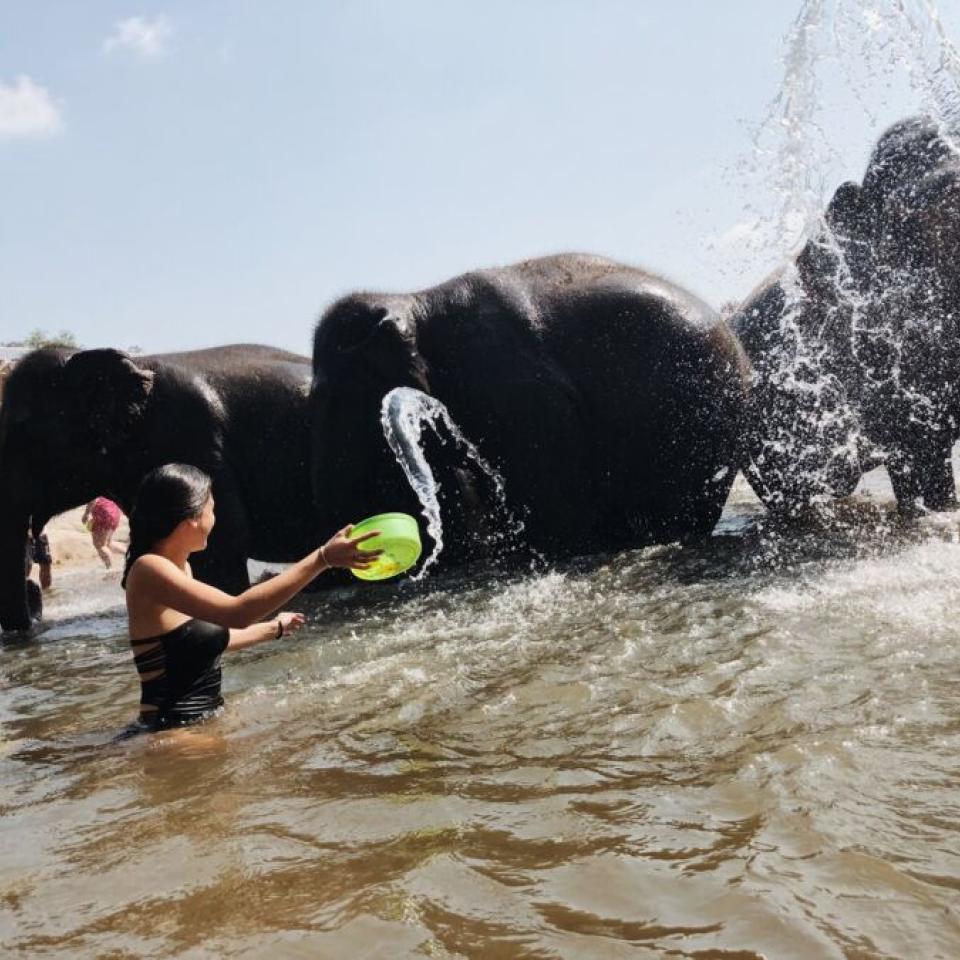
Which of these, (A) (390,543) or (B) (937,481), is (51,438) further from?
(B) (937,481)

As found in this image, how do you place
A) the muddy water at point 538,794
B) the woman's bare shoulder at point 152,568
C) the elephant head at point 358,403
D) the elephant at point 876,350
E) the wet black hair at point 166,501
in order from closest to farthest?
the muddy water at point 538,794 → the woman's bare shoulder at point 152,568 → the wet black hair at point 166,501 → the elephant head at point 358,403 → the elephant at point 876,350

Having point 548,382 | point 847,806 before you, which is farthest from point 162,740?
point 548,382

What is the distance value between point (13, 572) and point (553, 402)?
388cm

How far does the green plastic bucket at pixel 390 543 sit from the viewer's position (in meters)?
3.38

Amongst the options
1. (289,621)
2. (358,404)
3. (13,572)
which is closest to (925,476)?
(358,404)

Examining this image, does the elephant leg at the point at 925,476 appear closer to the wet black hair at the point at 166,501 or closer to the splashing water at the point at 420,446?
the splashing water at the point at 420,446

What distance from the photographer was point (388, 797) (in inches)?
109

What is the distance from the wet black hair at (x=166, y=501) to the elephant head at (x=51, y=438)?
11.9ft

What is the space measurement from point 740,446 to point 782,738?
15.8ft

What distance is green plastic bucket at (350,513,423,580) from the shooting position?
338 centimetres

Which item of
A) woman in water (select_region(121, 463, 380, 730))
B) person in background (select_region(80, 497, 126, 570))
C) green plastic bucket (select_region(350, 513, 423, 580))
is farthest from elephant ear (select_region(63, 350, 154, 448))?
person in background (select_region(80, 497, 126, 570))

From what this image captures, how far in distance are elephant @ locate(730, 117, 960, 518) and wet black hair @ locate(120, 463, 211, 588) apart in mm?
4590

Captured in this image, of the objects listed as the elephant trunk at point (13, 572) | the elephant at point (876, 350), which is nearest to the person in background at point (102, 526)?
the elephant trunk at point (13, 572)

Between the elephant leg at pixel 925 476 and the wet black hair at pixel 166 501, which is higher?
the wet black hair at pixel 166 501
